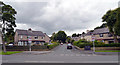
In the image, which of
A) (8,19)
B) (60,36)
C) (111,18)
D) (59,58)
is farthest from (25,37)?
(60,36)

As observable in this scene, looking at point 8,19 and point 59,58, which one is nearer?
point 59,58

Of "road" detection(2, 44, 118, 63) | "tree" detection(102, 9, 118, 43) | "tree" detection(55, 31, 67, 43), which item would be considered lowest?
"road" detection(2, 44, 118, 63)

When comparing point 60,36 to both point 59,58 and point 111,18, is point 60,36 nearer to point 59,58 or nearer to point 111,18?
point 111,18

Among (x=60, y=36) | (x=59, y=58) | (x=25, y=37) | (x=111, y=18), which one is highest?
(x=111, y=18)

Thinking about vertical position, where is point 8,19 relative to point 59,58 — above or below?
above

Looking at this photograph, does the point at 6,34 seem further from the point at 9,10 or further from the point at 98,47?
the point at 98,47

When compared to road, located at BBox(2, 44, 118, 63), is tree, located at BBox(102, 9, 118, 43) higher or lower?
higher

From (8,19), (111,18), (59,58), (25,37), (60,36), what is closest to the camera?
(59,58)

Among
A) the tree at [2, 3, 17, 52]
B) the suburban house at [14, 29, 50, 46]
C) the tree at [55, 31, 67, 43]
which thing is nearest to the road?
the tree at [2, 3, 17, 52]

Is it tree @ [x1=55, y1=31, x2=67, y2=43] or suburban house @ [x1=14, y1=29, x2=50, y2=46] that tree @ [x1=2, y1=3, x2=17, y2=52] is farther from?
tree @ [x1=55, y1=31, x2=67, y2=43]

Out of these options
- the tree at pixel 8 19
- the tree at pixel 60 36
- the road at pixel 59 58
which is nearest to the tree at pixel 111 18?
the road at pixel 59 58

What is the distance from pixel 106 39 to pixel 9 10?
129ft

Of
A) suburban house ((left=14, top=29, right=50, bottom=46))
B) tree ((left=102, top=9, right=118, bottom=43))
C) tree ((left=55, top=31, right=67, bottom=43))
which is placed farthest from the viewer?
tree ((left=55, top=31, right=67, bottom=43))

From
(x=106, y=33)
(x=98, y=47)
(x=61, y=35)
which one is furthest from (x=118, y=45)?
(x=61, y=35)
